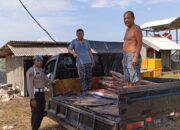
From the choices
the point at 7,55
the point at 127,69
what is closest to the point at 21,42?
the point at 7,55

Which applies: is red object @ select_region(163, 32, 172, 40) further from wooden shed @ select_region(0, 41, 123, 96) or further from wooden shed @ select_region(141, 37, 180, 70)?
wooden shed @ select_region(0, 41, 123, 96)

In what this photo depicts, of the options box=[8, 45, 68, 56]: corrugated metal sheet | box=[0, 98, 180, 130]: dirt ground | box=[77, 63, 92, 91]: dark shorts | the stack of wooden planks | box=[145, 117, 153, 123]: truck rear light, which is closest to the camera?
box=[145, 117, 153, 123]: truck rear light

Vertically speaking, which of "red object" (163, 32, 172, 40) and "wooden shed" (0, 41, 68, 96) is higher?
"red object" (163, 32, 172, 40)

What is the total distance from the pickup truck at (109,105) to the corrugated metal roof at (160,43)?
22.0 metres

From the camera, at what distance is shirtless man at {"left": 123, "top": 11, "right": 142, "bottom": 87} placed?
19.3 ft

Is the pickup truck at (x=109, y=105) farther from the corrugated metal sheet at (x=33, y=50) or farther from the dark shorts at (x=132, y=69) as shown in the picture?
the corrugated metal sheet at (x=33, y=50)

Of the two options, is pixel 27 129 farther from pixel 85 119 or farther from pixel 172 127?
pixel 172 127

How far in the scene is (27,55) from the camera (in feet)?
48.5

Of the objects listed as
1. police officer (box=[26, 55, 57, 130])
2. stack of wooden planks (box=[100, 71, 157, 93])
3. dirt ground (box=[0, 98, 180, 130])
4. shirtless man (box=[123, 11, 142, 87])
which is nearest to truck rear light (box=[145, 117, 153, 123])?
shirtless man (box=[123, 11, 142, 87])

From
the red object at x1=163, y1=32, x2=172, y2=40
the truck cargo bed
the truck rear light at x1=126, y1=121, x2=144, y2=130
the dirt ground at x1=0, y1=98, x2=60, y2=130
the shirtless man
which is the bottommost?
the dirt ground at x1=0, y1=98, x2=60, y2=130

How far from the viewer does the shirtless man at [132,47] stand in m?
5.89

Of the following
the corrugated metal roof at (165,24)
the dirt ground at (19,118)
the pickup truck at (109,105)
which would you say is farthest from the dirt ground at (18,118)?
the corrugated metal roof at (165,24)

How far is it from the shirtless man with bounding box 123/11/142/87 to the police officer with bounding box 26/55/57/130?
1.85 m

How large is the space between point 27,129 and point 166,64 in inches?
994
